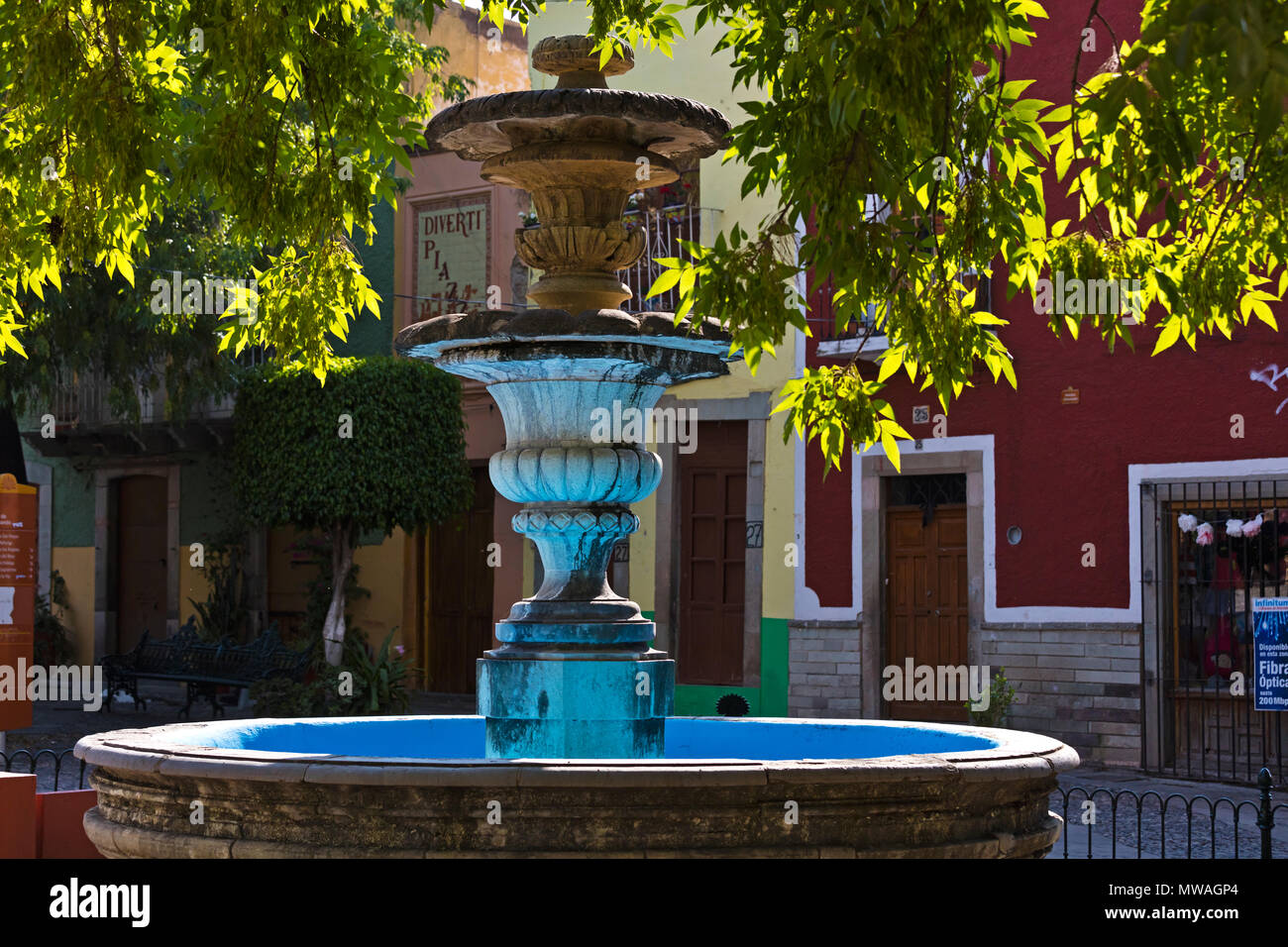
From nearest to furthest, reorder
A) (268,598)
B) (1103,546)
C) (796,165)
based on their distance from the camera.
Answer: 1. (796,165)
2. (1103,546)
3. (268,598)

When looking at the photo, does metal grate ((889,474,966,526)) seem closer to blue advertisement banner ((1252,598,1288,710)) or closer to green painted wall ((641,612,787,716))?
green painted wall ((641,612,787,716))

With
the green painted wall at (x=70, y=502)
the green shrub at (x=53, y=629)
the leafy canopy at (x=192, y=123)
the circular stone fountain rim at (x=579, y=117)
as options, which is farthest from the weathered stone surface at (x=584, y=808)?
the green painted wall at (x=70, y=502)

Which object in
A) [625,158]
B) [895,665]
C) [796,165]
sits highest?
[625,158]

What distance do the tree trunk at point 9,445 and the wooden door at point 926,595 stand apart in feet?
30.8

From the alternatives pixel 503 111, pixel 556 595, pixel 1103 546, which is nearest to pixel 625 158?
pixel 503 111

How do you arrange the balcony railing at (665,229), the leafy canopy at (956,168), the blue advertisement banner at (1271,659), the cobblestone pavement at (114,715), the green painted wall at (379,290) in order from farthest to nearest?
the green painted wall at (379,290) → the balcony railing at (665,229) → the cobblestone pavement at (114,715) → the blue advertisement banner at (1271,659) → the leafy canopy at (956,168)

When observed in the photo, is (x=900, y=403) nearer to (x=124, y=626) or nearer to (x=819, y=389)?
(x=819, y=389)

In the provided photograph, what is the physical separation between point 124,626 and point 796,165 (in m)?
22.0

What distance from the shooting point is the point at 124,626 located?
25.5 metres

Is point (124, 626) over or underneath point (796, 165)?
underneath

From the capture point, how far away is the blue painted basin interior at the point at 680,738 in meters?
7.63

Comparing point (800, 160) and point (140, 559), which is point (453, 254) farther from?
point (800, 160)

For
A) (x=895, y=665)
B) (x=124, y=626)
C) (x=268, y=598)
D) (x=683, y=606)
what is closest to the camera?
(x=895, y=665)
